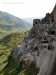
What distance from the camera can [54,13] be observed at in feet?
373

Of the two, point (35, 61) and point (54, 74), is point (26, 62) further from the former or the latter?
point (54, 74)

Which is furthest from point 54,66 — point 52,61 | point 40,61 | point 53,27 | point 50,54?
→ point 53,27

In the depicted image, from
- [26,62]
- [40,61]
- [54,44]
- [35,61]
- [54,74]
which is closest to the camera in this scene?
[54,74]

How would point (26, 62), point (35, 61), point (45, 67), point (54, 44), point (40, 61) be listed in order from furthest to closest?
1. point (26, 62)
2. point (35, 61)
3. point (40, 61)
4. point (54, 44)
5. point (45, 67)

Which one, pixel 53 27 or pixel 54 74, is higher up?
pixel 53 27

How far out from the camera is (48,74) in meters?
48.1

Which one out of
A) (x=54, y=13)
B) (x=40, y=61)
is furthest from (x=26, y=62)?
(x=54, y=13)

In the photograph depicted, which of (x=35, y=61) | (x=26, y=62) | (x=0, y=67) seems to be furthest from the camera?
(x=0, y=67)

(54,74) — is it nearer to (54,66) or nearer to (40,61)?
(54,66)

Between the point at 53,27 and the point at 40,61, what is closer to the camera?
the point at 40,61

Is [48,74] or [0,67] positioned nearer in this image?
[48,74]

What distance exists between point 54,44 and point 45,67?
7.62 meters

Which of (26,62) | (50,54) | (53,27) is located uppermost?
(53,27)

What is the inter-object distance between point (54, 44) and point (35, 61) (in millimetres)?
13974
